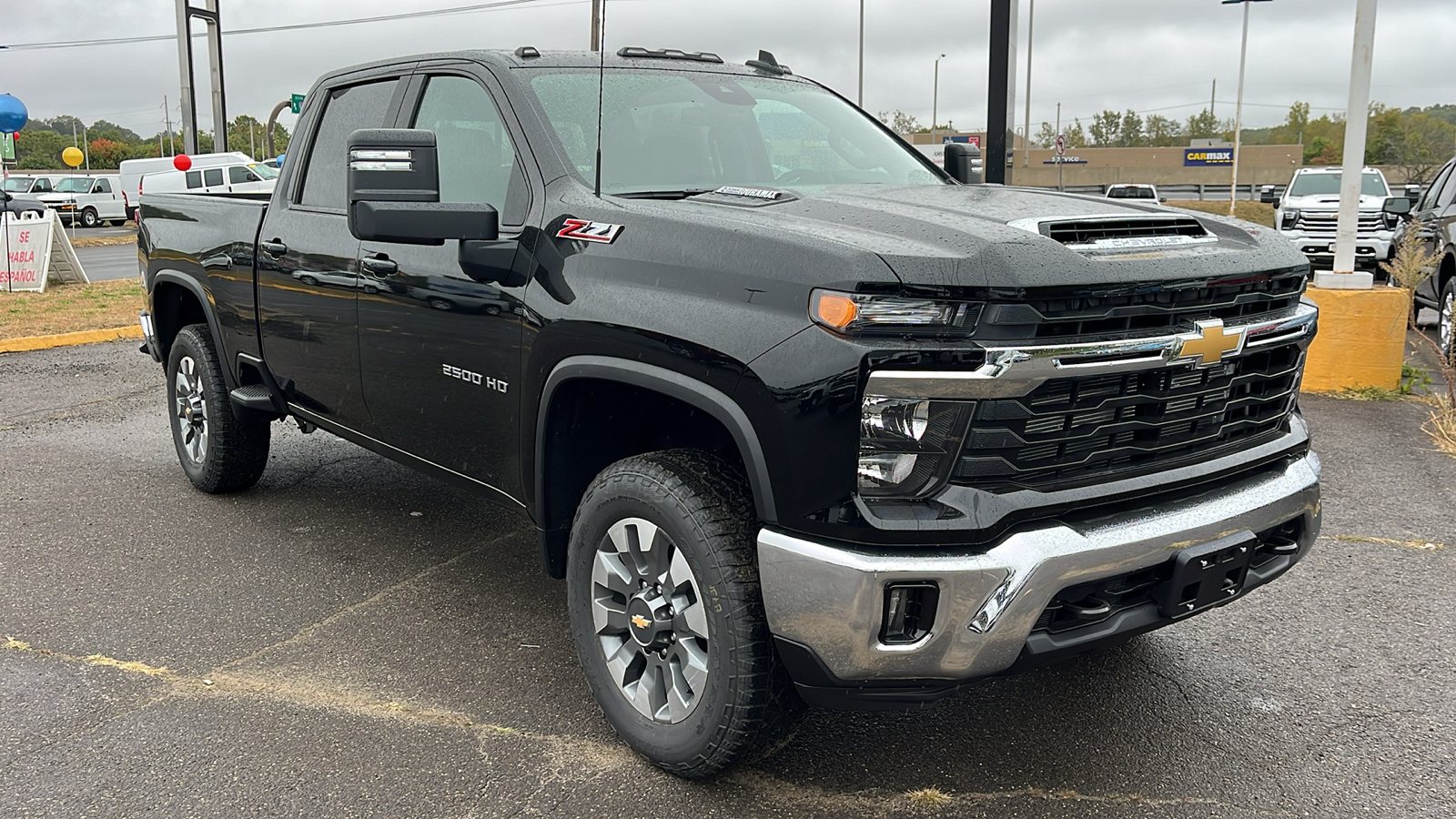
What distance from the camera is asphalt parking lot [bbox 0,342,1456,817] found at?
2.98 meters

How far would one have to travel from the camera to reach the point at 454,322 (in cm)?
359

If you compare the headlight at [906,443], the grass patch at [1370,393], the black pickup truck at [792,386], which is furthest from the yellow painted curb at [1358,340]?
the headlight at [906,443]

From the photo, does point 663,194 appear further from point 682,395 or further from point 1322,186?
point 1322,186

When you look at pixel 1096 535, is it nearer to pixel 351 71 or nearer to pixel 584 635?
pixel 584 635

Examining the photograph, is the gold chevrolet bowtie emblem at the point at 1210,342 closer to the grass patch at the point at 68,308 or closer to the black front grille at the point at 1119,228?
the black front grille at the point at 1119,228

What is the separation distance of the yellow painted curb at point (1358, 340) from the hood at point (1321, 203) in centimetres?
1185

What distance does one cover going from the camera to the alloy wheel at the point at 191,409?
5621mm

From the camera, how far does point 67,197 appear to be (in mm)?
36781

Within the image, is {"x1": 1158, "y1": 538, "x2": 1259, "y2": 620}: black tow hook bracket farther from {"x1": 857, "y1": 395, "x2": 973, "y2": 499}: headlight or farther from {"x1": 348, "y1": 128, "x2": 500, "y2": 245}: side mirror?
{"x1": 348, "y1": 128, "x2": 500, "y2": 245}: side mirror

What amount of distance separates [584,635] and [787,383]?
113 cm

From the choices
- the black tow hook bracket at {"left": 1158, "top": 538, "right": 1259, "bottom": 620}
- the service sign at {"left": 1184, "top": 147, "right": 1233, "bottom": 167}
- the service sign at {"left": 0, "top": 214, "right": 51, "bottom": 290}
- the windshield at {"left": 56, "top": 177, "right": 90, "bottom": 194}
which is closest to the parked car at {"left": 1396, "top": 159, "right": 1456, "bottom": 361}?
the black tow hook bracket at {"left": 1158, "top": 538, "right": 1259, "bottom": 620}

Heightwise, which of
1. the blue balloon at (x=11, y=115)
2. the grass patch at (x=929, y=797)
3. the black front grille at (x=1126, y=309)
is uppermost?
the blue balloon at (x=11, y=115)

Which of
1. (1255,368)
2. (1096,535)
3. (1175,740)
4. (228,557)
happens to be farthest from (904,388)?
(228,557)

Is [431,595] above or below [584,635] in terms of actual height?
below
